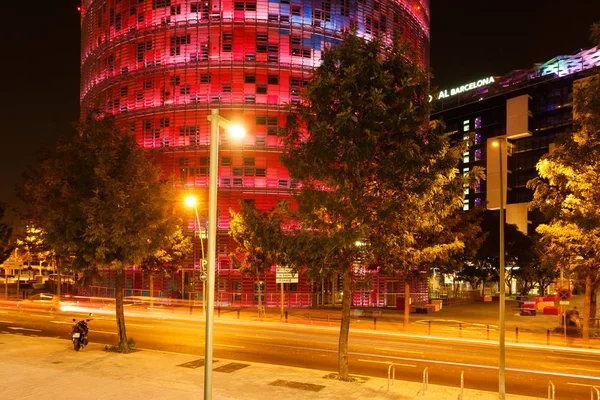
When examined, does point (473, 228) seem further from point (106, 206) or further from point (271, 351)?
point (106, 206)

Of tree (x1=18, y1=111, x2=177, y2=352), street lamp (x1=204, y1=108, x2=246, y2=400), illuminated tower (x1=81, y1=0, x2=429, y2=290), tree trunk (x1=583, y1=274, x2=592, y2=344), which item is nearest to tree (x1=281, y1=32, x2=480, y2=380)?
street lamp (x1=204, y1=108, x2=246, y2=400)

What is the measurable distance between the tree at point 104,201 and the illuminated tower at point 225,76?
1186 inches

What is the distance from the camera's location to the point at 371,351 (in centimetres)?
2286

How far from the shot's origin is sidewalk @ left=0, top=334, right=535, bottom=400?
13.8 m

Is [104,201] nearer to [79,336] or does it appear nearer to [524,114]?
[79,336]

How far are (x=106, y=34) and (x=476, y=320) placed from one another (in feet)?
165

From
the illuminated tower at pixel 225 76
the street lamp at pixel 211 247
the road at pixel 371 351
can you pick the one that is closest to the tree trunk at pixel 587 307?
the road at pixel 371 351

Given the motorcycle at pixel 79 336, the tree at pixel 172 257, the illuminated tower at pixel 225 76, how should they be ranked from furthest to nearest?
the illuminated tower at pixel 225 76 < the tree at pixel 172 257 < the motorcycle at pixel 79 336

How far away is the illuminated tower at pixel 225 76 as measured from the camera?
170 ft

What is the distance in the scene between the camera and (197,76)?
53.0 meters

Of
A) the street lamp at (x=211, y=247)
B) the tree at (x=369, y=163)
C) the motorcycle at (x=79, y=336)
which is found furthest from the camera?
the motorcycle at (x=79, y=336)

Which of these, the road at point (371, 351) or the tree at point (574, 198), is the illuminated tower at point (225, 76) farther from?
the tree at point (574, 198)

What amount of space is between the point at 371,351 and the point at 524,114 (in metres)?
96.1

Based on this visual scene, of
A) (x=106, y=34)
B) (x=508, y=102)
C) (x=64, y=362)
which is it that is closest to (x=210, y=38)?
(x=106, y=34)
